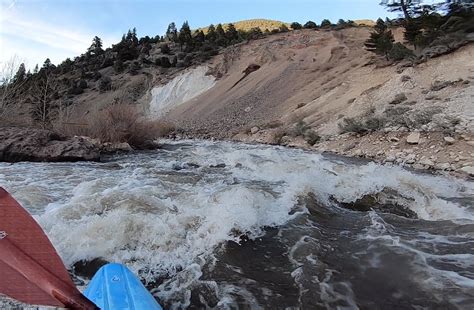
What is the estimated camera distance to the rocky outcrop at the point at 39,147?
32.9ft

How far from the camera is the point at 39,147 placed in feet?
34.2

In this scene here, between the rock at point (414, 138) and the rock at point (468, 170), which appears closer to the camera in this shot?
the rock at point (468, 170)

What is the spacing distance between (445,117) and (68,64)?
157 ft

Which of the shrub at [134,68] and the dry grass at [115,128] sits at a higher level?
the shrub at [134,68]

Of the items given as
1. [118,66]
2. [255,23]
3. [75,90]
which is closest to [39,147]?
[75,90]

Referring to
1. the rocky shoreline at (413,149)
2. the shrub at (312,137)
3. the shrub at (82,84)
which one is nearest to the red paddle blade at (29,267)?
the rocky shoreline at (413,149)

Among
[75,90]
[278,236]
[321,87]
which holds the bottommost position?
[278,236]

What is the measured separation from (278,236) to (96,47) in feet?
178

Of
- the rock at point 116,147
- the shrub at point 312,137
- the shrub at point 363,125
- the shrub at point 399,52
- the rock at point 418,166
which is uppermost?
the shrub at point 399,52

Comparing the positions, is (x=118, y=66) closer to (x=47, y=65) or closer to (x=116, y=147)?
(x=47, y=65)

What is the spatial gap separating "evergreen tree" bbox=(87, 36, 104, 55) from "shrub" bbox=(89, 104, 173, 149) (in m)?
39.7

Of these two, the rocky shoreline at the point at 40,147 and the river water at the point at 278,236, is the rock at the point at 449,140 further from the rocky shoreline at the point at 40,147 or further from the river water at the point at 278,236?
the rocky shoreline at the point at 40,147

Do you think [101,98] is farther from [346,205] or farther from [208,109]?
[346,205]

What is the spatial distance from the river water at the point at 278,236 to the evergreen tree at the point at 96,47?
4718 centimetres
